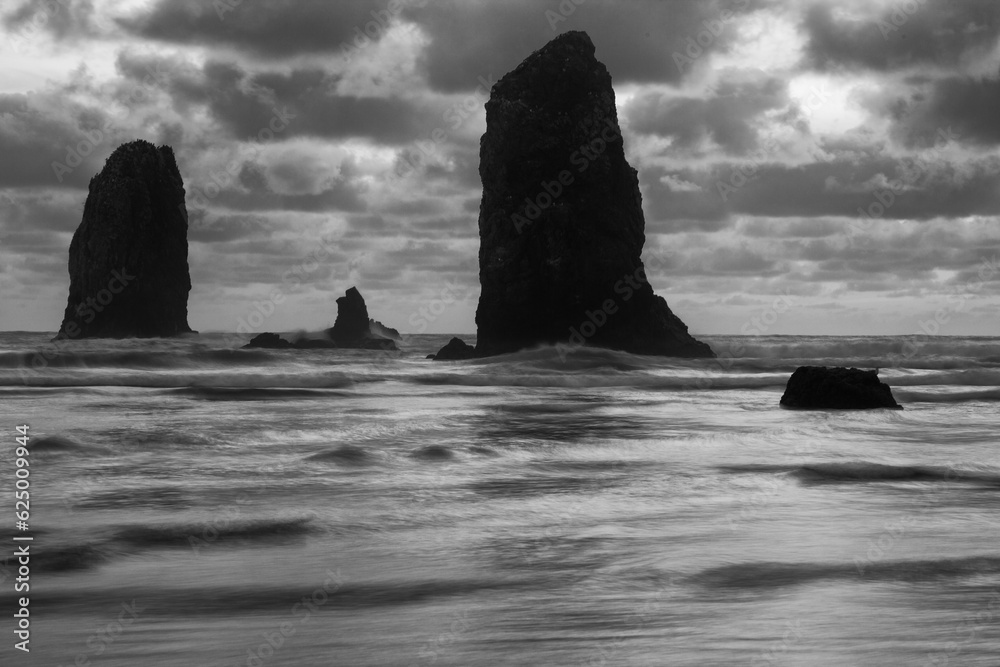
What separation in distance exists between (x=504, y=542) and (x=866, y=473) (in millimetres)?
4398

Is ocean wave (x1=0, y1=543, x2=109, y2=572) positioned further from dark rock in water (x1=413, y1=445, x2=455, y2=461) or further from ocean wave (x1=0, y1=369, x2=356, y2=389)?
ocean wave (x1=0, y1=369, x2=356, y2=389)

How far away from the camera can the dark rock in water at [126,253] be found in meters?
62.7

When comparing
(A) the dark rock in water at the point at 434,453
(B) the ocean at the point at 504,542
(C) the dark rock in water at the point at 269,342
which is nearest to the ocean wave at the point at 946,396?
(B) the ocean at the point at 504,542

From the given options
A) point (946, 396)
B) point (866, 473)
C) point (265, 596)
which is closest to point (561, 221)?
point (946, 396)

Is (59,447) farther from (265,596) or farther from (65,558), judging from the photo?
(265,596)

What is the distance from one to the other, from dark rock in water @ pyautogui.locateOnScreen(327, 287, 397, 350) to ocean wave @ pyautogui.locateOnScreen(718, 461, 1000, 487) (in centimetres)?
5756

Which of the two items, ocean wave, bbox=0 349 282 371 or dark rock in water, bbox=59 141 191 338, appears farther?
dark rock in water, bbox=59 141 191 338

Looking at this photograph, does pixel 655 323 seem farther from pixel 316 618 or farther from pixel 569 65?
pixel 316 618

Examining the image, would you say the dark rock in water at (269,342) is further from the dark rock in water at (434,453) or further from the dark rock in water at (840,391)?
the dark rock in water at (434,453)

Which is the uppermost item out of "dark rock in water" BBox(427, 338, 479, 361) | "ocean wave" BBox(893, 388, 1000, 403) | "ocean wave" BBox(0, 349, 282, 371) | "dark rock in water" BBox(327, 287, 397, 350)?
"dark rock in water" BBox(327, 287, 397, 350)

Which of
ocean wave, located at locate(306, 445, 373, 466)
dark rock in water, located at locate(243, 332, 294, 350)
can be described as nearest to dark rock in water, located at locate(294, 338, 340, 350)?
dark rock in water, located at locate(243, 332, 294, 350)

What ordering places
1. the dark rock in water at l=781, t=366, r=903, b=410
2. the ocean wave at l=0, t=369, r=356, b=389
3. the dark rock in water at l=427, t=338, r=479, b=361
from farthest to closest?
the dark rock in water at l=427, t=338, r=479, b=361 → the ocean wave at l=0, t=369, r=356, b=389 → the dark rock in water at l=781, t=366, r=903, b=410

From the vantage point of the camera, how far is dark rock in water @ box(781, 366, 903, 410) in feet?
52.8

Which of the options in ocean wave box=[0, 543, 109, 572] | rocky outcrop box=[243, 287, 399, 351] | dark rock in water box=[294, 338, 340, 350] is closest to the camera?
ocean wave box=[0, 543, 109, 572]
